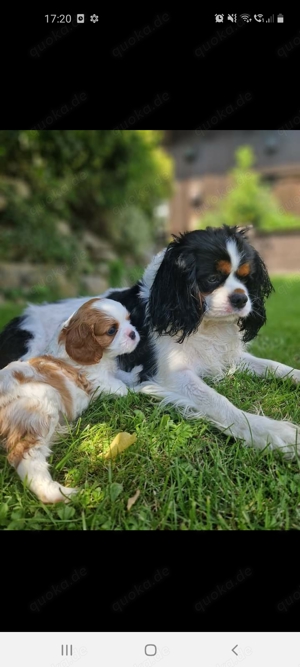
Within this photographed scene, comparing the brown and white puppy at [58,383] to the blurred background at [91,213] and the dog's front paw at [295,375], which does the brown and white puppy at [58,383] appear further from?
the blurred background at [91,213]

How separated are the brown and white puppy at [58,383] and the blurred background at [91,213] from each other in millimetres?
1916

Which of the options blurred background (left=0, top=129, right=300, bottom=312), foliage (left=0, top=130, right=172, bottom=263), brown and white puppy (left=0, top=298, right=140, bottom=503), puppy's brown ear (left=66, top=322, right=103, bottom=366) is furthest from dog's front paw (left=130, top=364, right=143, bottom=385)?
foliage (left=0, top=130, right=172, bottom=263)

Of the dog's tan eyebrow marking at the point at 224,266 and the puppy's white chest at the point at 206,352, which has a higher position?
the dog's tan eyebrow marking at the point at 224,266

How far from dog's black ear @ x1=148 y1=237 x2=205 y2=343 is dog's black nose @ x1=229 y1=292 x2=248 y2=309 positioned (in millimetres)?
190

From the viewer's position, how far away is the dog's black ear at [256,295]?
3.25m

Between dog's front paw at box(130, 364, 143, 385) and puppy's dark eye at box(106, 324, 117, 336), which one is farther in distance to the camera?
dog's front paw at box(130, 364, 143, 385)

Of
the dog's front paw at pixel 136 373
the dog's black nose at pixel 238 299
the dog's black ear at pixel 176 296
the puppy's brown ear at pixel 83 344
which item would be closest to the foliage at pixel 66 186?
the dog's black ear at pixel 176 296

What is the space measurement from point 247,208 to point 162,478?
16.7 metres

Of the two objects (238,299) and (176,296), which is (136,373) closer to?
(176,296)

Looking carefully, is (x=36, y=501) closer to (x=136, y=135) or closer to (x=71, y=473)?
(x=71, y=473)

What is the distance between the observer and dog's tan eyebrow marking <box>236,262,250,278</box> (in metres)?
2.99

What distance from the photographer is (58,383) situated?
2699mm
